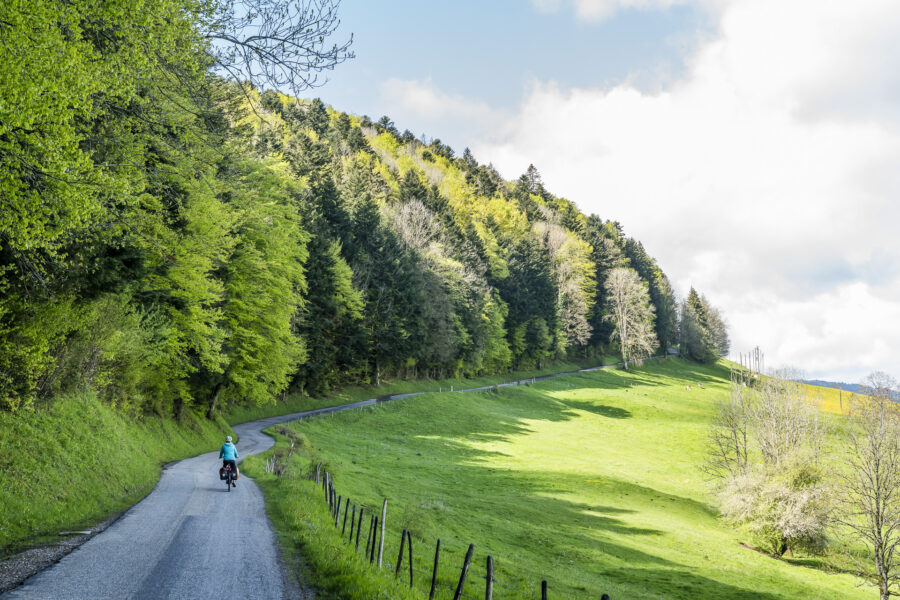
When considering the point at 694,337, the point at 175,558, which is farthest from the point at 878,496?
the point at 694,337

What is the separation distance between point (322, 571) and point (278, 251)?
31888 millimetres

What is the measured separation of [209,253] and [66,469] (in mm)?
14833

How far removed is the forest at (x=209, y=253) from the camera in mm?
8711

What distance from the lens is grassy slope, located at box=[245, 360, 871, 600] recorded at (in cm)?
1877

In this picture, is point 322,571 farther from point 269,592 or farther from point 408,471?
point 408,471

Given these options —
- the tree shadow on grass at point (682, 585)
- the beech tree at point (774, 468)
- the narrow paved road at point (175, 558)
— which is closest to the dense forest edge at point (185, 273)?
the narrow paved road at point (175, 558)

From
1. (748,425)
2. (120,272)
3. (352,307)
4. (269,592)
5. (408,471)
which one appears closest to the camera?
(269,592)

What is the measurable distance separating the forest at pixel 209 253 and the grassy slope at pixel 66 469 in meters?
0.98

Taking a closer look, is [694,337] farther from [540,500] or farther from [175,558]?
[175,558]

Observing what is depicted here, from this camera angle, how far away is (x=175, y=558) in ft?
35.7

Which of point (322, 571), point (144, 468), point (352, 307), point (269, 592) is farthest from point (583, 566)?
point (352, 307)

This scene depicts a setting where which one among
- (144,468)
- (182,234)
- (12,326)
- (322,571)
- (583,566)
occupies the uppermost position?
(182,234)

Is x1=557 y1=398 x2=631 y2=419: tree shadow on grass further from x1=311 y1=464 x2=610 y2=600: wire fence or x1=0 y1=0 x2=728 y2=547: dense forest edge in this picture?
x1=311 y1=464 x2=610 y2=600: wire fence

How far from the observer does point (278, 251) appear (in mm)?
39375
